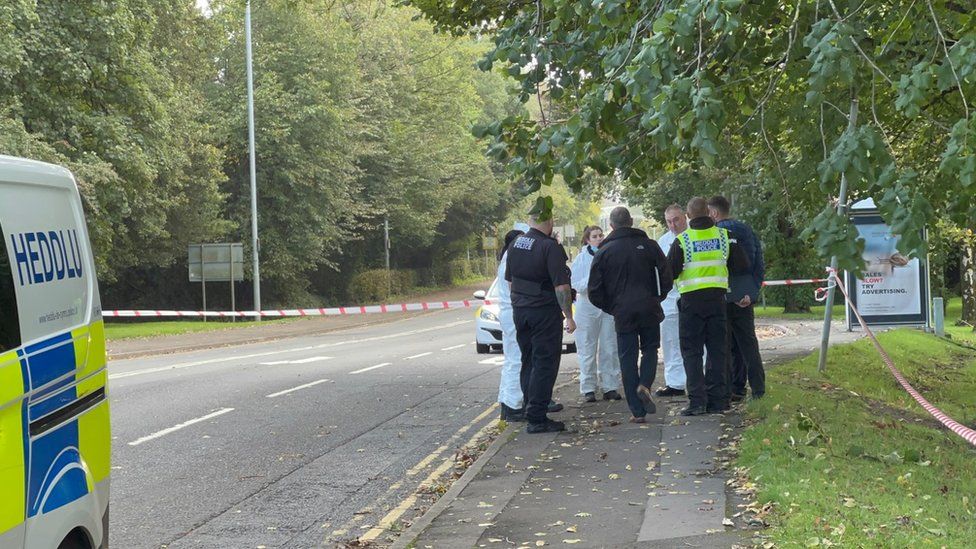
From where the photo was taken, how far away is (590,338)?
12.9 meters

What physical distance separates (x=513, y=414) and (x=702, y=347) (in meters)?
1.88

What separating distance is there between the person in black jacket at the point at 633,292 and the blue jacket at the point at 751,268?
3.27 ft

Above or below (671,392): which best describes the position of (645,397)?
above

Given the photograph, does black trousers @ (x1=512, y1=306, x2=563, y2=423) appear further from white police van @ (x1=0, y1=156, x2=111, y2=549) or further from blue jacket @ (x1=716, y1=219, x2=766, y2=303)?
white police van @ (x1=0, y1=156, x2=111, y2=549)

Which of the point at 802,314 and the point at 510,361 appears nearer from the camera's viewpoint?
the point at 510,361

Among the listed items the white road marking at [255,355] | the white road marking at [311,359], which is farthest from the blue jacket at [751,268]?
the white road marking at [311,359]

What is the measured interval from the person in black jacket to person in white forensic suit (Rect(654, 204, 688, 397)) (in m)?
1.29

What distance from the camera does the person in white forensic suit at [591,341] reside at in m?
12.9

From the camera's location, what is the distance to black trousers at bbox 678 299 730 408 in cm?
1091

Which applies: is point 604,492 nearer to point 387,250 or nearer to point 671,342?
point 671,342

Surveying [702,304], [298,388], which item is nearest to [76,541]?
[702,304]

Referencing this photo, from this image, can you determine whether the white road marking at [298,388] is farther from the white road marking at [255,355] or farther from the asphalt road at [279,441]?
the white road marking at [255,355]

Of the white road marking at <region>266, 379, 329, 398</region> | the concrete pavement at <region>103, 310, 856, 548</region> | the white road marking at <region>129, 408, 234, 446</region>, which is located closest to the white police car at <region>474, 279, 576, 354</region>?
the concrete pavement at <region>103, 310, 856, 548</region>

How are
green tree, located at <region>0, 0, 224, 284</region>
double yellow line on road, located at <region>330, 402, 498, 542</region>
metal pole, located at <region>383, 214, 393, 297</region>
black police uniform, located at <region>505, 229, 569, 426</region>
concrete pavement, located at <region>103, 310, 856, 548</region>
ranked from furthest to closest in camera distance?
metal pole, located at <region>383, 214, 393, 297</region>
green tree, located at <region>0, 0, 224, 284</region>
black police uniform, located at <region>505, 229, 569, 426</region>
double yellow line on road, located at <region>330, 402, 498, 542</region>
concrete pavement, located at <region>103, 310, 856, 548</region>
